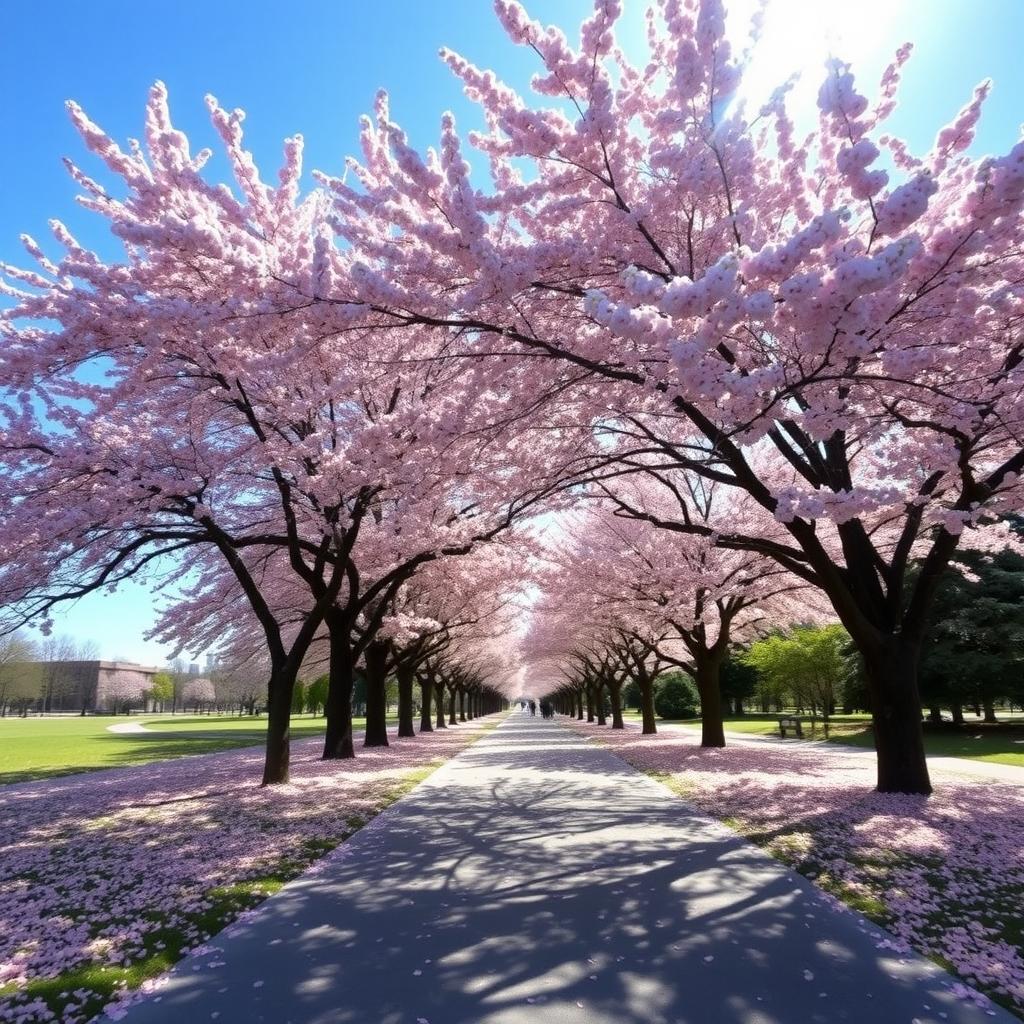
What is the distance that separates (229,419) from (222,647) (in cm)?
1345

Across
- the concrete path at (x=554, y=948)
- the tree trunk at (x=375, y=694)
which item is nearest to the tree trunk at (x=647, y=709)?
the tree trunk at (x=375, y=694)

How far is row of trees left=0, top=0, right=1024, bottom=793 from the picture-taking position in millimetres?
4938

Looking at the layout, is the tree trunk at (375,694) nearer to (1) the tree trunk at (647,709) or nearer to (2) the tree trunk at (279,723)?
(2) the tree trunk at (279,723)

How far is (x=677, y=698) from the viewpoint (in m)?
53.7

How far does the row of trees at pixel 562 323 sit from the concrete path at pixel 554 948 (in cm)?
342

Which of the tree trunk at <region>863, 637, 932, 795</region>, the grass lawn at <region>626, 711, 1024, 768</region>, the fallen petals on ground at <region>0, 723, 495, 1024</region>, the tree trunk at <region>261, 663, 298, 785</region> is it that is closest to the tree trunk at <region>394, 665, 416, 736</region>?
the fallen petals on ground at <region>0, 723, 495, 1024</region>

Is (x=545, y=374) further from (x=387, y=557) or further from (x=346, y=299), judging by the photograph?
(x=387, y=557)

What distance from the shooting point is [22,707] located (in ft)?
245

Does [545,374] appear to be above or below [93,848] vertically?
above

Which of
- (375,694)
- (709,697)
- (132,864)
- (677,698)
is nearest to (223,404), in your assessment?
(132,864)

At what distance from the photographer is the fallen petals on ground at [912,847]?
14.3 ft

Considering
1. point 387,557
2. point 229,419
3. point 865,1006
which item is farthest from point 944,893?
point 229,419

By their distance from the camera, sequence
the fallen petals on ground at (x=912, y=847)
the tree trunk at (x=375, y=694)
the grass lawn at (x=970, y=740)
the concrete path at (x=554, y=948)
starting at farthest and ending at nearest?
the tree trunk at (x=375, y=694)
the grass lawn at (x=970, y=740)
the fallen petals on ground at (x=912, y=847)
the concrete path at (x=554, y=948)

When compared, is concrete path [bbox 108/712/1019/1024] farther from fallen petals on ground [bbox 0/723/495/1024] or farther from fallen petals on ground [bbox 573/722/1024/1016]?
fallen petals on ground [bbox 0/723/495/1024]
